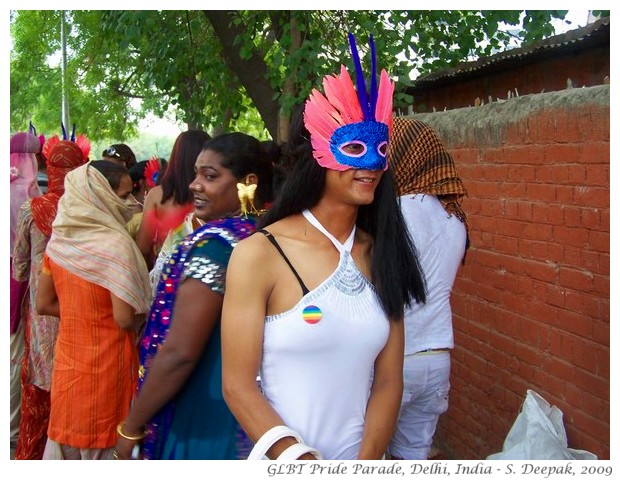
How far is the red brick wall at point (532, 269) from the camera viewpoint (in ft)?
11.6

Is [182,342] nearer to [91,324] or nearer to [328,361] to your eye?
[328,361]

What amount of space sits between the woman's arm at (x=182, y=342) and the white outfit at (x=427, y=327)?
1140 millimetres

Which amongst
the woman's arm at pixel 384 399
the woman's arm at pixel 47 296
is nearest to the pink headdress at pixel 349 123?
the woman's arm at pixel 384 399

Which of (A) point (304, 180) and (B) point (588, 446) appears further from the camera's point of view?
(B) point (588, 446)

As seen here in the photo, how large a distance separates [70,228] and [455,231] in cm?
184

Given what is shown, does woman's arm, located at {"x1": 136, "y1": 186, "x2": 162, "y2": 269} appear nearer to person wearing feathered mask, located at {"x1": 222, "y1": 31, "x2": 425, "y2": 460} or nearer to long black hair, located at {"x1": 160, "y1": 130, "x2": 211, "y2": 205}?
long black hair, located at {"x1": 160, "y1": 130, "x2": 211, "y2": 205}

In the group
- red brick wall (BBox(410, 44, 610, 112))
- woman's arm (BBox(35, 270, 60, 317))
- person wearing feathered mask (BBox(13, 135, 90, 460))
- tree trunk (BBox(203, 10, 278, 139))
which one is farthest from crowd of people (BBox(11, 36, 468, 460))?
tree trunk (BBox(203, 10, 278, 139))

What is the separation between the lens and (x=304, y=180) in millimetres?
2383

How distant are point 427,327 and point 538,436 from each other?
0.86 metres

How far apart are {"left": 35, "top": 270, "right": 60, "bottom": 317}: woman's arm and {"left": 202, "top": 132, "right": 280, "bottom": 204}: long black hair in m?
1.36

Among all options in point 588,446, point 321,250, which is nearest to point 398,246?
point 321,250

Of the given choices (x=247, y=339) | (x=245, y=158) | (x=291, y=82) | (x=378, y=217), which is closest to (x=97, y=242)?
(x=245, y=158)

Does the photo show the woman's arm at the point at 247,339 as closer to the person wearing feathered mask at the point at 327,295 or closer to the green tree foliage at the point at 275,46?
the person wearing feathered mask at the point at 327,295

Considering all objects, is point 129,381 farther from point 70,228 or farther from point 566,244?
point 566,244
